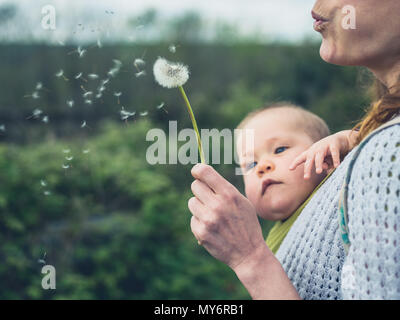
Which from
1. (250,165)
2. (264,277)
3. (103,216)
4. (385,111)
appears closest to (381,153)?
(385,111)

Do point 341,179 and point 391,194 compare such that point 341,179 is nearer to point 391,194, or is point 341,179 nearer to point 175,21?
point 391,194

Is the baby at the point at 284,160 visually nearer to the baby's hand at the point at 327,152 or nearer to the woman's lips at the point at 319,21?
the baby's hand at the point at 327,152

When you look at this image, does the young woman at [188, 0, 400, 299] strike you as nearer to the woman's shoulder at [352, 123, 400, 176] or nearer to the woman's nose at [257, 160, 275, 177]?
the woman's shoulder at [352, 123, 400, 176]

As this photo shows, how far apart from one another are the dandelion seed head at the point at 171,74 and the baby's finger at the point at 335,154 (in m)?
0.45

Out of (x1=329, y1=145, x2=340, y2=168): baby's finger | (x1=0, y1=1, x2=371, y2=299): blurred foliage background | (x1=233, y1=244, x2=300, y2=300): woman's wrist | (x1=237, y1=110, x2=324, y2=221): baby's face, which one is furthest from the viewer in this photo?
(x1=0, y1=1, x2=371, y2=299): blurred foliage background

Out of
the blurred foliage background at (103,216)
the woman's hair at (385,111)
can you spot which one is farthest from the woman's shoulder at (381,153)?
the blurred foliage background at (103,216)

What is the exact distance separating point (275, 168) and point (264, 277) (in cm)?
49

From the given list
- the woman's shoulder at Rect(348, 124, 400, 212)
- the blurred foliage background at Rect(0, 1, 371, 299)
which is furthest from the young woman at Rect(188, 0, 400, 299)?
the blurred foliage background at Rect(0, 1, 371, 299)

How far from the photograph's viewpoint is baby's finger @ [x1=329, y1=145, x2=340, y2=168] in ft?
3.88

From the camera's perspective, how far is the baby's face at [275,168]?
4.42 feet

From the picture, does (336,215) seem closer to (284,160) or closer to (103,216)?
(284,160)

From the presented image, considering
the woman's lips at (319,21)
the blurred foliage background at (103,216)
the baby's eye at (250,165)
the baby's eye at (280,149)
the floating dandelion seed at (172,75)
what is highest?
the blurred foliage background at (103,216)

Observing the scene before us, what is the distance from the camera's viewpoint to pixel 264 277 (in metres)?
0.97

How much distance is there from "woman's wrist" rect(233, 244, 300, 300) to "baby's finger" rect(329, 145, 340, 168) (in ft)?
1.11
